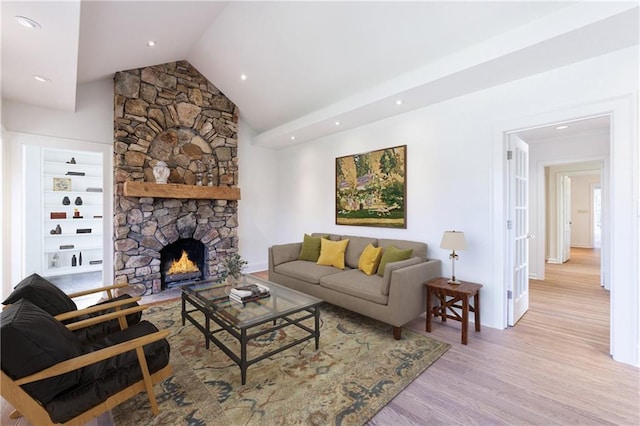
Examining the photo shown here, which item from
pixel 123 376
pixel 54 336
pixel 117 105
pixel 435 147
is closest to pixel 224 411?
pixel 123 376

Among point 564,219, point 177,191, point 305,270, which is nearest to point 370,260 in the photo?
point 305,270

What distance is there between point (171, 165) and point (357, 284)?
3.66 meters

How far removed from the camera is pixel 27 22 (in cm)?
201

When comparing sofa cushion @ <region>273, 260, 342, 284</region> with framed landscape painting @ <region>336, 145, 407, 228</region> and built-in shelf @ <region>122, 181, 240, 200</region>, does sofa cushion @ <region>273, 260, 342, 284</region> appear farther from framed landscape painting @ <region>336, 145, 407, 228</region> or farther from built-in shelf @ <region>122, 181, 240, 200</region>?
built-in shelf @ <region>122, 181, 240, 200</region>

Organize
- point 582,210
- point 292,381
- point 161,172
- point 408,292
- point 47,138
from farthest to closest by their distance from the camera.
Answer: point 582,210 → point 161,172 → point 47,138 → point 408,292 → point 292,381

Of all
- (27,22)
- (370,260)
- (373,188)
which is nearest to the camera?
(27,22)

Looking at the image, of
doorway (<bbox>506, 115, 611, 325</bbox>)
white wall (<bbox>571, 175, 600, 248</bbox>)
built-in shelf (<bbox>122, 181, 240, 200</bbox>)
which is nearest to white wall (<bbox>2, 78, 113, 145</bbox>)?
built-in shelf (<bbox>122, 181, 240, 200</bbox>)

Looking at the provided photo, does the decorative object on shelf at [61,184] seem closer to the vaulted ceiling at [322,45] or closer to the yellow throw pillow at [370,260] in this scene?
the vaulted ceiling at [322,45]

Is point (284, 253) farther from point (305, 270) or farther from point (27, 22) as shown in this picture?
point (27, 22)

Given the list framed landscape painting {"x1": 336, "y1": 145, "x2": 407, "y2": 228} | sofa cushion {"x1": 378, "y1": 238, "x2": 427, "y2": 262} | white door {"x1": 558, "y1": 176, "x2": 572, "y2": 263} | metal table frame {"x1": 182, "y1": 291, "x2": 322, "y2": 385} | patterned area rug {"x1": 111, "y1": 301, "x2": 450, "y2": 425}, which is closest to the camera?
patterned area rug {"x1": 111, "y1": 301, "x2": 450, "y2": 425}

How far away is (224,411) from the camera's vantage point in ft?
5.99

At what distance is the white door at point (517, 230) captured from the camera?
3.10 meters

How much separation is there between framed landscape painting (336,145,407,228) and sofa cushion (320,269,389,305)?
3.29 feet

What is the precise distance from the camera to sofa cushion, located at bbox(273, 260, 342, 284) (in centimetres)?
371
